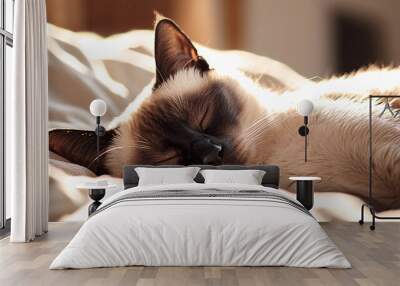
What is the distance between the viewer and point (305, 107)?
318 inches

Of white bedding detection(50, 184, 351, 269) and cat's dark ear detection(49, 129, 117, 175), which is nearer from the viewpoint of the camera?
white bedding detection(50, 184, 351, 269)

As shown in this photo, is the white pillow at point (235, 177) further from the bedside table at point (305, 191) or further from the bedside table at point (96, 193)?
the bedside table at point (96, 193)

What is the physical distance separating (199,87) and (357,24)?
2288 millimetres

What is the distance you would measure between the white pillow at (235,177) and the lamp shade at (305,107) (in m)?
1.05

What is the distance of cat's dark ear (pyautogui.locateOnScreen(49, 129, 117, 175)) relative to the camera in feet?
27.7

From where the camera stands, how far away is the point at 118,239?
507cm

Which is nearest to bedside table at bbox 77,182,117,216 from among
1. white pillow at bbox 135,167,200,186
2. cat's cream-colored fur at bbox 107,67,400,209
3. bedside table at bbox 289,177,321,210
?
white pillow at bbox 135,167,200,186

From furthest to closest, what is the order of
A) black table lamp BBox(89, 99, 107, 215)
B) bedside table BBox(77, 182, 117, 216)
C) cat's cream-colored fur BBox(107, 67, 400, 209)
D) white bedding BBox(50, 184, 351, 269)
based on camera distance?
cat's cream-colored fur BBox(107, 67, 400, 209)
black table lamp BBox(89, 99, 107, 215)
bedside table BBox(77, 182, 117, 216)
white bedding BBox(50, 184, 351, 269)

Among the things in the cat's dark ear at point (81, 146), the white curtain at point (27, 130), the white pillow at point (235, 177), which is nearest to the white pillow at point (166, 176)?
the white pillow at point (235, 177)

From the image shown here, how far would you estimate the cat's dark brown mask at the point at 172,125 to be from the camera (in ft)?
27.5

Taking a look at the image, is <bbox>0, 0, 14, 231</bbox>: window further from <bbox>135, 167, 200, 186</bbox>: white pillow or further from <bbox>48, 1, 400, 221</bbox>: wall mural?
<bbox>135, 167, 200, 186</bbox>: white pillow

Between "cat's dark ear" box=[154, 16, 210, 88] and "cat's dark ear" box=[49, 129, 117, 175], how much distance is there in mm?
1068

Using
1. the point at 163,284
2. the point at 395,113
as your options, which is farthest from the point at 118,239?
the point at 395,113

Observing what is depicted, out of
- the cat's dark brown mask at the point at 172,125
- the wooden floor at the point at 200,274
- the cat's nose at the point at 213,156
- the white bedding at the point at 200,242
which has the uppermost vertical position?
the cat's dark brown mask at the point at 172,125
